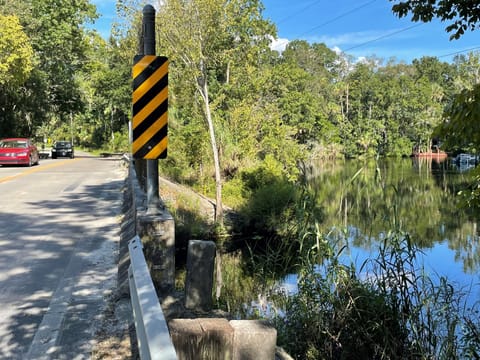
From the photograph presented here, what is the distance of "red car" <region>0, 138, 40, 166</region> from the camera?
86.6 ft

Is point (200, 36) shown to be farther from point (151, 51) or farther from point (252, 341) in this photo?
point (252, 341)

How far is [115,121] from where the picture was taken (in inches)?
2414

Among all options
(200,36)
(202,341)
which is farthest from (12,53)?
(202,341)

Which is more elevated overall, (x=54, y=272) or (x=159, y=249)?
(x=159, y=249)

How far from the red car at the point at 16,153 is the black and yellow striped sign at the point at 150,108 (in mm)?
24458

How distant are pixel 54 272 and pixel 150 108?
9.24 feet

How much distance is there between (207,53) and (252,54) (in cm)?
415

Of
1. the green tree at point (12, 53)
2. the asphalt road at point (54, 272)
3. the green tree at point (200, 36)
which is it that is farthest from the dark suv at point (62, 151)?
the asphalt road at point (54, 272)

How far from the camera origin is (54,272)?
6.23 m

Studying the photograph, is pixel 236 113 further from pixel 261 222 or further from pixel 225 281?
pixel 225 281

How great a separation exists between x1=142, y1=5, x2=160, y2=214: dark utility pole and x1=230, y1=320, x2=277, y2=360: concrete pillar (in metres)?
2.42

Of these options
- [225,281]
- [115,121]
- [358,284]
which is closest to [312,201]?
[358,284]

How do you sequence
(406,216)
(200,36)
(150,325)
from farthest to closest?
1. (406,216)
2. (200,36)
3. (150,325)

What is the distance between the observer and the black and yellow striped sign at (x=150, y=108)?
4.77 meters
